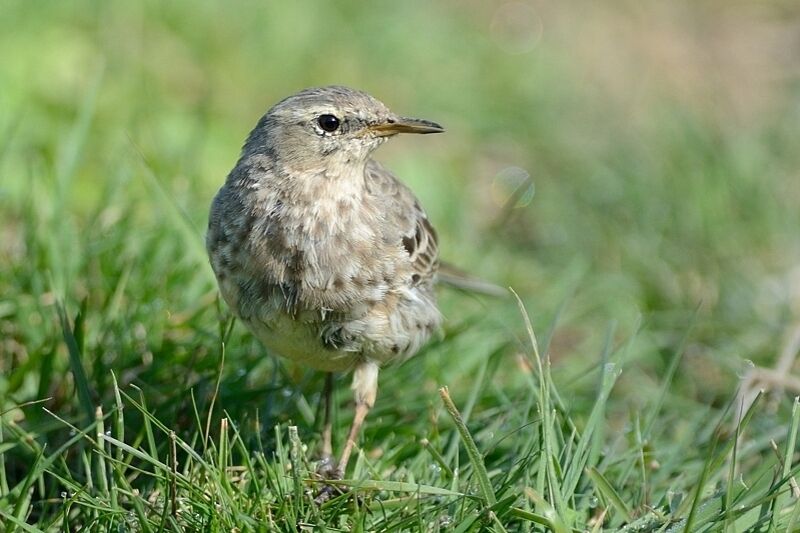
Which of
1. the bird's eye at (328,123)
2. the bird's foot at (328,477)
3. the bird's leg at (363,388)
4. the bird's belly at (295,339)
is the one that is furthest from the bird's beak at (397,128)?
the bird's foot at (328,477)

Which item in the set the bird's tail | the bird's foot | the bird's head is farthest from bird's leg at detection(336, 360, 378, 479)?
the bird's tail

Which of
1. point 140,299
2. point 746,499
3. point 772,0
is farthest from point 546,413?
point 772,0

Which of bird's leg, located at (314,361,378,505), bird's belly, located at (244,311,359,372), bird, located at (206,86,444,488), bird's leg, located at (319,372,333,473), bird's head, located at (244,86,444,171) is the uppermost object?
bird's head, located at (244,86,444,171)

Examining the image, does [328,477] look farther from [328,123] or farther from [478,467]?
[328,123]

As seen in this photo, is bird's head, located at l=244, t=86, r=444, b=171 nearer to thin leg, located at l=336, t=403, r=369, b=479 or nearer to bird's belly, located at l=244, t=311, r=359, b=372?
bird's belly, located at l=244, t=311, r=359, b=372

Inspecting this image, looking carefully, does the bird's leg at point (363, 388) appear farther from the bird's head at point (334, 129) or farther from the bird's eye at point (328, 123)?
the bird's eye at point (328, 123)

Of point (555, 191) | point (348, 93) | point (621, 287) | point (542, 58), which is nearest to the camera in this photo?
point (348, 93)

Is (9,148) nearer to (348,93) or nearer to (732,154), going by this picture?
(348,93)

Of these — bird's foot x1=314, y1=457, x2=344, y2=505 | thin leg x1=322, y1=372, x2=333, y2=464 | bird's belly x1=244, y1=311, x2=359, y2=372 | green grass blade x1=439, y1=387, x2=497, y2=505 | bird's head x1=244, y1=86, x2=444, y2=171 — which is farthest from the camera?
thin leg x1=322, y1=372, x2=333, y2=464
